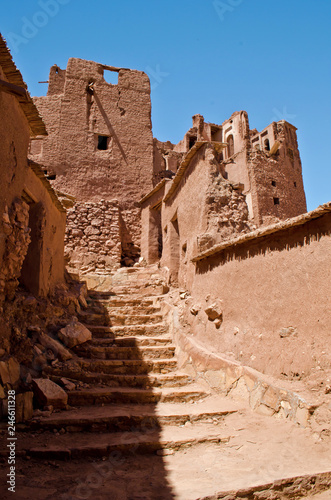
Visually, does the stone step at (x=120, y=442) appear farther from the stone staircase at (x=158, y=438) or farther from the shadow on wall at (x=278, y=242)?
the shadow on wall at (x=278, y=242)

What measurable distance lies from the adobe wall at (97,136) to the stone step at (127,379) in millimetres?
8350

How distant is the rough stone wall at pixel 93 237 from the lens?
40.4ft

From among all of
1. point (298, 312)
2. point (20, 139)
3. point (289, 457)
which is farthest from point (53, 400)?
point (20, 139)

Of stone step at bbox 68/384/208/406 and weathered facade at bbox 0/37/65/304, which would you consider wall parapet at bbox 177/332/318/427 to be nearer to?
stone step at bbox 68/384/208/406

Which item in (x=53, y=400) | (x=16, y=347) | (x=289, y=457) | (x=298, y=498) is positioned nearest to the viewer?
(x=298, y=498)

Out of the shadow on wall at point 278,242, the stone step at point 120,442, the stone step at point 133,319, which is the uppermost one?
the shadow on wall at point 278,242

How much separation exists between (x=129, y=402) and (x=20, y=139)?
12.9 ft

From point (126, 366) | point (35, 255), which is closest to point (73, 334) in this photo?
point (126, 366)

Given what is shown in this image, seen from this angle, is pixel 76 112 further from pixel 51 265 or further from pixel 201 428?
pixel 201 428

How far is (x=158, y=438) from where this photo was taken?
3.91 meters

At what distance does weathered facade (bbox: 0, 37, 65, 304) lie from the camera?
14.5ft

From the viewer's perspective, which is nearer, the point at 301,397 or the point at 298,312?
the point at 301,397

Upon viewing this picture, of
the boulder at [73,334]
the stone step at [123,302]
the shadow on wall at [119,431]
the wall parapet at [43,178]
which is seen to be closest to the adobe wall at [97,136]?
the stone step at [123,302]

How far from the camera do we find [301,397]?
3.45m
